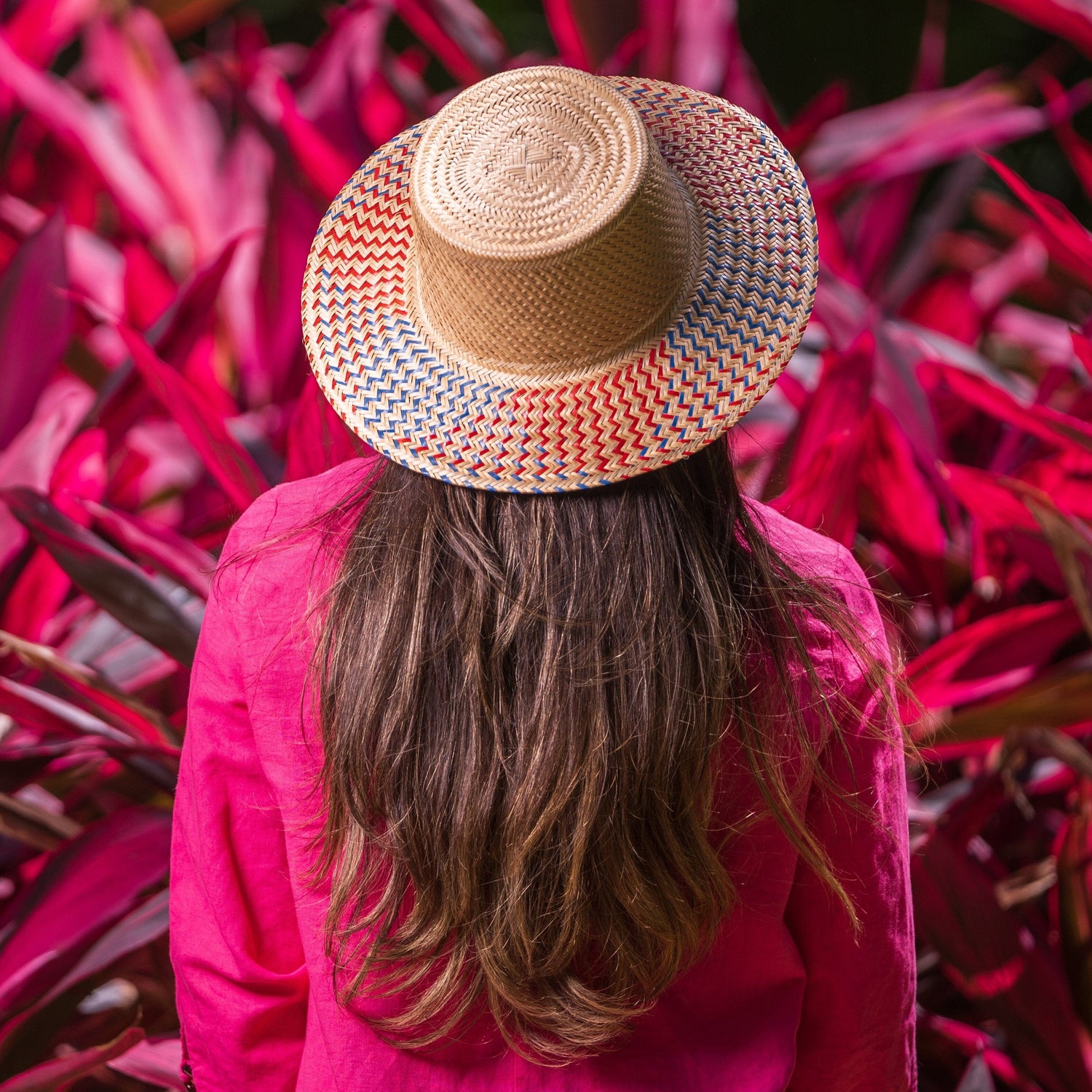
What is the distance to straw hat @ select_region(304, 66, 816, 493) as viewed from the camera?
19.5 inches

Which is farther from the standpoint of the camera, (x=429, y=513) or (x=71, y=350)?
(x=71, y=350)

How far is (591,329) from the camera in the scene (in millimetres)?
510

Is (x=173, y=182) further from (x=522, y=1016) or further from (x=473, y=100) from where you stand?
(x=522, y=1016)

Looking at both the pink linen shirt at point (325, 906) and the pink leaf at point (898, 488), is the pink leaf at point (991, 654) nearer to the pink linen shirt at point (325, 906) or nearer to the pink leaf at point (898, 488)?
the pink leaf at point (898, 488)

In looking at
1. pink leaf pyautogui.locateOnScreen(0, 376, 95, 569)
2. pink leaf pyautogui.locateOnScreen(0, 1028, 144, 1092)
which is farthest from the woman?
pink leaf pyautogui.locateOnScreen(0, 376, 95, 569)

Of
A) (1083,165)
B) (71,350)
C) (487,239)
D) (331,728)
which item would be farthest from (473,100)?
(1083,165)

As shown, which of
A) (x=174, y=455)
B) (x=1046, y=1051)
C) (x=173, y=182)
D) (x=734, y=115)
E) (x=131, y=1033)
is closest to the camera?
(x=734, y=115)

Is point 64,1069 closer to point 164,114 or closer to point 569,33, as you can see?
point 164,114

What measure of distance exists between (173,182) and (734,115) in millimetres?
849

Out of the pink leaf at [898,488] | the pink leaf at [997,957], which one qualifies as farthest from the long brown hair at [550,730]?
the pink leaf at [898,488]

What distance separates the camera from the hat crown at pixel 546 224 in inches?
19.3

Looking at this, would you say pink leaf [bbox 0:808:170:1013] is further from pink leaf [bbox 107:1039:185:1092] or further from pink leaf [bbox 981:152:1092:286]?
pink leaf [bbox 981:152:1092:286]

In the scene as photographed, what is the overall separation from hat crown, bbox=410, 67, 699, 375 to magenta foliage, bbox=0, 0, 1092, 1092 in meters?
0.24

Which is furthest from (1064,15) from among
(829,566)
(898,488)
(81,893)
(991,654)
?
(81,893)
